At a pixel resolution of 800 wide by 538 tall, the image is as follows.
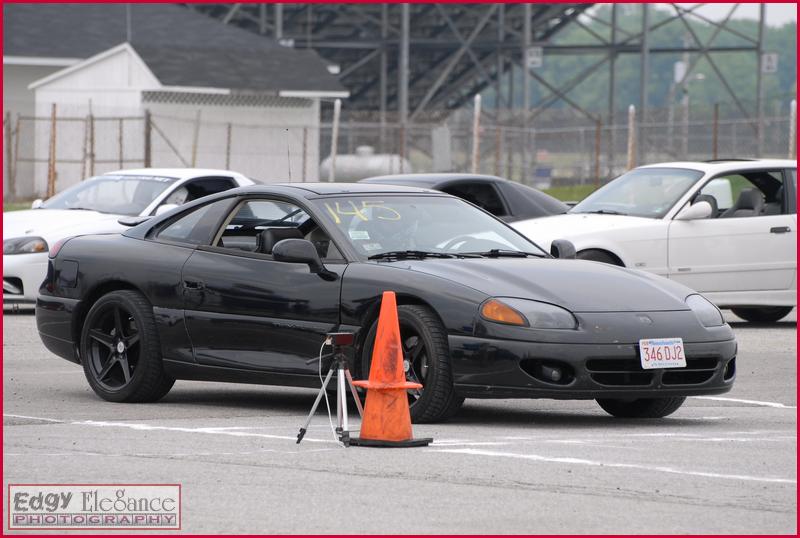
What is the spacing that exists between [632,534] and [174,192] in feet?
39.7

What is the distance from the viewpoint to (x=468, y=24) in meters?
53.1

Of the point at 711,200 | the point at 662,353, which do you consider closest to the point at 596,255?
the point at 711,200

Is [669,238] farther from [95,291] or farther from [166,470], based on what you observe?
[166,470]

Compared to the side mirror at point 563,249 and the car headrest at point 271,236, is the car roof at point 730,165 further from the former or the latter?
the car headrest at point 271,236

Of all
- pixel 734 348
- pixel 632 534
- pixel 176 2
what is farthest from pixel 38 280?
pixel 176 2

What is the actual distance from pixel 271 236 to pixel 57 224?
755 centimetres

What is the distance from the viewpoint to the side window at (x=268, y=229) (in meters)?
9.68

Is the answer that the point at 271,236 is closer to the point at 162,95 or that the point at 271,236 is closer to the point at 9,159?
the point at 162,95

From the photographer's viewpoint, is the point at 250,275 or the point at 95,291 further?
the point at 95,291

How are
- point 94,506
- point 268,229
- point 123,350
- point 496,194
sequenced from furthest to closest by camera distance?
1. point 496,194
2. point 123,350
3. point 268,229
4. point 94,506

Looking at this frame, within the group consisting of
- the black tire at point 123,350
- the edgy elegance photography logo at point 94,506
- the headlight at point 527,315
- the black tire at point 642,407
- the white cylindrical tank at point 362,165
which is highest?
the white cylindrical tank at point 362,165

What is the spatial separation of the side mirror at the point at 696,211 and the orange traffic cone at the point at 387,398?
7.44m

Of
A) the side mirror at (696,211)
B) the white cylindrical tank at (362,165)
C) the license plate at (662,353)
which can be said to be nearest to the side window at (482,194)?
the side mirror at (696,211)

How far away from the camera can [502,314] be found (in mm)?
8672
